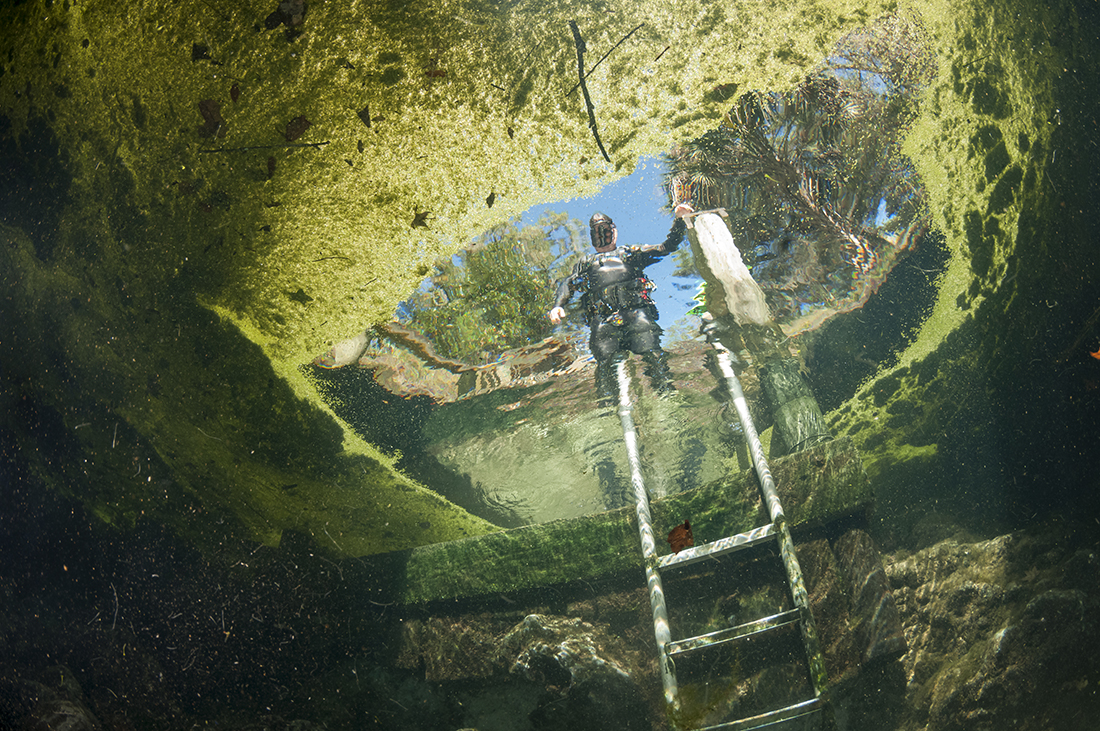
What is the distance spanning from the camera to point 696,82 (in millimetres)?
1176

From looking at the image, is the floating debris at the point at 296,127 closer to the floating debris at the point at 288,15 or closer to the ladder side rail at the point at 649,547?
the floating debris at the point at 288,15


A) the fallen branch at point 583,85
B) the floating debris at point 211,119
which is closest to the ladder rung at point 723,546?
the fallen branch at point 583,85

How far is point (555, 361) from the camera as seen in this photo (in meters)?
1.37

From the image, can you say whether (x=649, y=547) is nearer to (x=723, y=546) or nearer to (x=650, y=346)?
(x=723, y=546)

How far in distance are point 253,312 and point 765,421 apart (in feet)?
4.07

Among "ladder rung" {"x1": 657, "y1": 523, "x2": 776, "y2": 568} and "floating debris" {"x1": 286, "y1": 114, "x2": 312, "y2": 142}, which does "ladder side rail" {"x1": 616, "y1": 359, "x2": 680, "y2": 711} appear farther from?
"floating debris" {"x1": 286, "y1": 114, "x2": 312, "y2": 142}

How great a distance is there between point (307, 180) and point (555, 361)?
2.26 feet

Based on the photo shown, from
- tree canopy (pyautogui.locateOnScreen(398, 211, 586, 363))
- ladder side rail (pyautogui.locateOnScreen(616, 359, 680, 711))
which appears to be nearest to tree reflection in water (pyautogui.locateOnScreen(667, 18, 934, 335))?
tree canopy (pyautogui.locateOnScreen(398, 211, 586, 363))

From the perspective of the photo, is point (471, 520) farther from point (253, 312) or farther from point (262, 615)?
point (253, 312)

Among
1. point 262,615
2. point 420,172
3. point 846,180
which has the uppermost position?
point 420,172

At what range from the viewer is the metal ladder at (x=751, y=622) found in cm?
119

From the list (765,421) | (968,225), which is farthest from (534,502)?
(968,225)

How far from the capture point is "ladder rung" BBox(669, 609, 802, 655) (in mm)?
1213

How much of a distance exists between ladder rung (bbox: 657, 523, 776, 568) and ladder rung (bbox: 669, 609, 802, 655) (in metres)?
0.15
